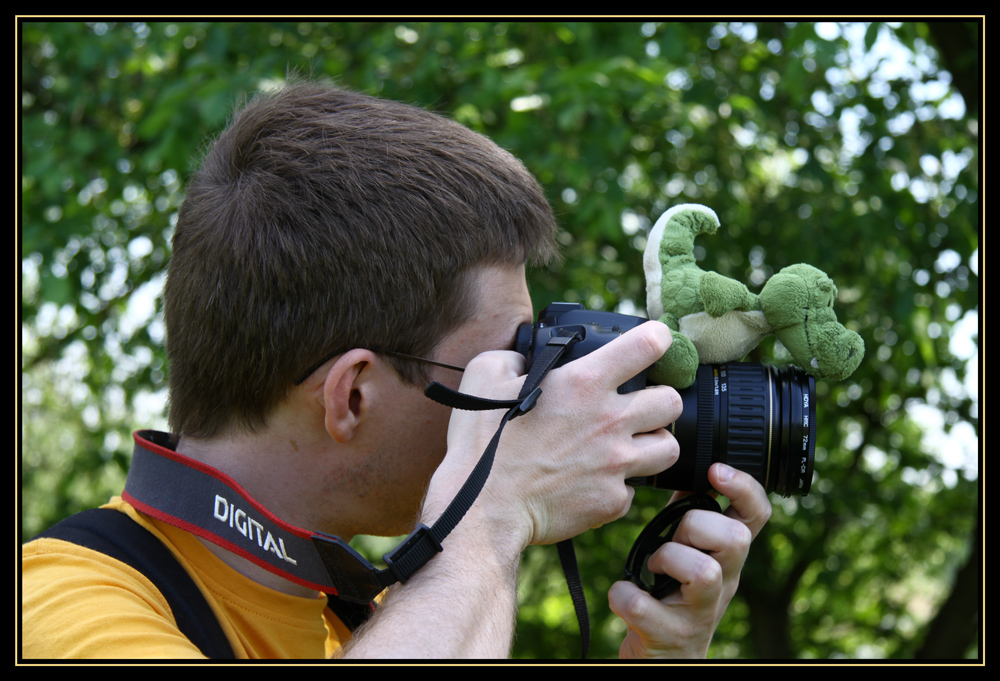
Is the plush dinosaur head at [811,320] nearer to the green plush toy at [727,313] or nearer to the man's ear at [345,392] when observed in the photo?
the green plush toy at [727,313]

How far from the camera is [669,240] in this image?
5.04 ft

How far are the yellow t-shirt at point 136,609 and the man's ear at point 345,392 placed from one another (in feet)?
0.98

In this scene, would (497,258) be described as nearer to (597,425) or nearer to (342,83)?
(597,425)

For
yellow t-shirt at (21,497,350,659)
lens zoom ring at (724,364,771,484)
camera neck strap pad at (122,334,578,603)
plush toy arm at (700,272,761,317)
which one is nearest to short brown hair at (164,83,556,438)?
camera neck strap pad at (122,334,578,603)

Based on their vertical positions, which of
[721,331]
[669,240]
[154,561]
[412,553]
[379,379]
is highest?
[669,240]

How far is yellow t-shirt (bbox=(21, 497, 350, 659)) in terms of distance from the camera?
105 cm

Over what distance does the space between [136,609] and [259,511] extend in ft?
0.91

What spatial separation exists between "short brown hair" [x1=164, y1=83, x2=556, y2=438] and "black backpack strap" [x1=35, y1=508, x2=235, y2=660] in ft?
0.92

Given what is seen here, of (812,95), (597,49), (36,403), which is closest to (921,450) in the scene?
(812,95)

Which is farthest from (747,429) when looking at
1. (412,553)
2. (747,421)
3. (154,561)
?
(154,561)

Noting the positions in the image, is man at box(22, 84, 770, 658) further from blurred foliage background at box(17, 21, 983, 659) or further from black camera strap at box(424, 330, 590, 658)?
blurred foliage background at box(17, 21, 983, 659)

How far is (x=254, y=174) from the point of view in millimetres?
1541

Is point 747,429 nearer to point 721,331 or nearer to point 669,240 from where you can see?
point 721,331

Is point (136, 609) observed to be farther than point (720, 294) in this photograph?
No
